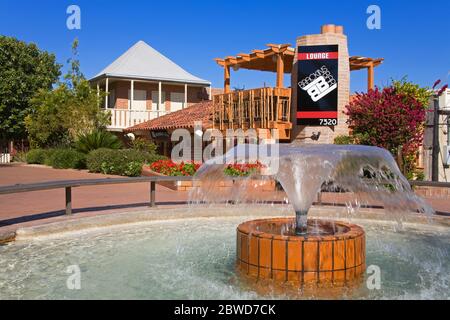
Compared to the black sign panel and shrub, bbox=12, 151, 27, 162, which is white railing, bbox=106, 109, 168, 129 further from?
the black sign panel

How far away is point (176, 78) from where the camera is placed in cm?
3055

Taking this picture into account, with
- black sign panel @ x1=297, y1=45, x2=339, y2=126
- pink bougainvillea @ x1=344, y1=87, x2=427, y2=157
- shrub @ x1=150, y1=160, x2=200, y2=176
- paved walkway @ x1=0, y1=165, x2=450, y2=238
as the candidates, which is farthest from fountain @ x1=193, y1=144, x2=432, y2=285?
black sign panel @ x1=297, y1=45, x2=339, y2=126

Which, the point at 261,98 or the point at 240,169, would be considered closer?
the point at 240,169

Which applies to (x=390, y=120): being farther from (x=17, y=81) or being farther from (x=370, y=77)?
(x=17, y=81)

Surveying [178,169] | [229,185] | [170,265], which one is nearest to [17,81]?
[178,169]

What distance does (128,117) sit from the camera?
29.1 metres

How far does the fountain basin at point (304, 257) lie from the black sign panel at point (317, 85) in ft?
43.6

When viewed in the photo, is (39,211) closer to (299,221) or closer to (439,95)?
(299,221)

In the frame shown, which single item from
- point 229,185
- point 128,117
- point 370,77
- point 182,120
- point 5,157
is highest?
point 370,77

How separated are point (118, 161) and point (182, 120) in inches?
238

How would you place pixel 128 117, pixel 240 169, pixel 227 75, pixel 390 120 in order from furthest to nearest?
pixel 128 117
pixel 227 75
pixel 240 169
pixel 390 120

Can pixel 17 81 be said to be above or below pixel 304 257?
above
